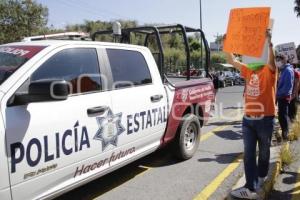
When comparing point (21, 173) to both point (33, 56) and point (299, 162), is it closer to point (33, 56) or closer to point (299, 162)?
point (33, 56)

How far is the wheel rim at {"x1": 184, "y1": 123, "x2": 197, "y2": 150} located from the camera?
654 centimetres

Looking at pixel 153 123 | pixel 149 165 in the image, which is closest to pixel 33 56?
pixel 153 123

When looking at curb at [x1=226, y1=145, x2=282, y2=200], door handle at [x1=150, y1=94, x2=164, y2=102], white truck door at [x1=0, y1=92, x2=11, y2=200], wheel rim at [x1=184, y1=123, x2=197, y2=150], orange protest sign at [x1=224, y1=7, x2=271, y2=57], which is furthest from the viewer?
wheel rim at [x1=184, y1=123, x2=197, y2=150]

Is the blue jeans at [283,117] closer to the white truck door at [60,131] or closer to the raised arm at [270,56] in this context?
the raised arm at [270,56]

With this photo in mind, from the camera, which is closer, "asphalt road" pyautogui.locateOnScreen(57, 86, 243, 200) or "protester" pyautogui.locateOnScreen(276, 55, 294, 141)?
"asphalt road" pyautogui.locateOnScreen(57, 86, 243, 200)

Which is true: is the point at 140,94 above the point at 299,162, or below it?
above

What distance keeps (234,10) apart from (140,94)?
5.12 ft

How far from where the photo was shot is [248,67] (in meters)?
4.58

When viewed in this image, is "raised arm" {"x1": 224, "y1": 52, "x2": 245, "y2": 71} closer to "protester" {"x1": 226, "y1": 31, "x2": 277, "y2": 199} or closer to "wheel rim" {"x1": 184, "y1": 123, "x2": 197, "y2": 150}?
"protester" {"x1": 226, "y1": 31, "x2": 277, "y2": 199}

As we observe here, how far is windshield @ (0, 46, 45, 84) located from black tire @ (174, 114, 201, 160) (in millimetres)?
2937

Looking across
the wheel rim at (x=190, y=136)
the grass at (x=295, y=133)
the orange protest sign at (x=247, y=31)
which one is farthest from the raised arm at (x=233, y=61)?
the grass at (x=295, y=133)

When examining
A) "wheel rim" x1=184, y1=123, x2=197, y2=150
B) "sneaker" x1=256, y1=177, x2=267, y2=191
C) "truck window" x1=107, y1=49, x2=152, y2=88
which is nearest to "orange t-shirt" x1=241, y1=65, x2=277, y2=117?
"sneaker" x1=256, y1=177, x2=267, y2=191

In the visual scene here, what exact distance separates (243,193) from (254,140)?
0.64 meters

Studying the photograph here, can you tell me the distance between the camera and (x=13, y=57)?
12.8ft
